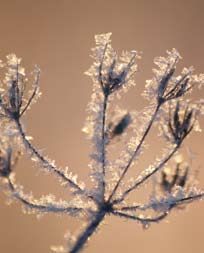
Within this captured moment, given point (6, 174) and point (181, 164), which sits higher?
point (181, 164)

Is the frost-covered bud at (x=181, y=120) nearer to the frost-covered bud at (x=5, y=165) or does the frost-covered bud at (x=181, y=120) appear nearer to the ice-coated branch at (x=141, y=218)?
the ice-coated branch at (x=141, y=218)

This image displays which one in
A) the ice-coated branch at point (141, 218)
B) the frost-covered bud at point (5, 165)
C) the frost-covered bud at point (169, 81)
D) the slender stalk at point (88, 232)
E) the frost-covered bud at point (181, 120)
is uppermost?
the frost-covered bud at point (169, 81)

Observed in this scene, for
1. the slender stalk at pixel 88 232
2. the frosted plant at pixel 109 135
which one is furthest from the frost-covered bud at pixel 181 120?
the slender stalk at pixel 88 232

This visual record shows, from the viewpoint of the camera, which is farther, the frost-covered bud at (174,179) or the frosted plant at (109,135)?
the frost-covered bud at (174,179)

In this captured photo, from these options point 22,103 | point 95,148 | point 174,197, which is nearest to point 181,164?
point 174,197

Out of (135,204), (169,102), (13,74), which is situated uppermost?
(169,102)

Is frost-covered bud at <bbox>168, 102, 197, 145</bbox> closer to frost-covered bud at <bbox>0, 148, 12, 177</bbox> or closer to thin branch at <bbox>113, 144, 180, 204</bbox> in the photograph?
thin branch at <bbox>113, 144, 180, 204</bbox>

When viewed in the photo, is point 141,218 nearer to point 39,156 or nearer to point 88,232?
point 88,232

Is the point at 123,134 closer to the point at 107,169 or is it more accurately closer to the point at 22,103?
the point at 107,169

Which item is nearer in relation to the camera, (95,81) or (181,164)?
(95,81)
